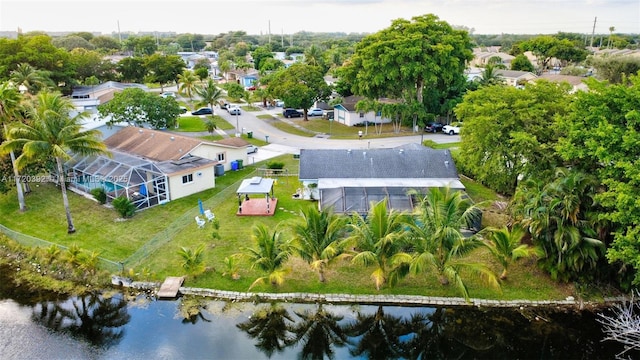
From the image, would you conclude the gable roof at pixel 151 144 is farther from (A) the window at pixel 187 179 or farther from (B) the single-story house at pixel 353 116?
(B) the single-story house at pixel 353 116

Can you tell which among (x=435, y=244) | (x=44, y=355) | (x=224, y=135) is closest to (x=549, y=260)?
(x=435, y=244)

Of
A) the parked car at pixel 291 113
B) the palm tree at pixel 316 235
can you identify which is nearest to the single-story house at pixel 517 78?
the parked car at pixel 291 113

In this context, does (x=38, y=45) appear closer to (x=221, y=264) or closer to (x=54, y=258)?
(x=54, y=258)

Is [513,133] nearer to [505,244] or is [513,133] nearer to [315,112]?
[505,244]

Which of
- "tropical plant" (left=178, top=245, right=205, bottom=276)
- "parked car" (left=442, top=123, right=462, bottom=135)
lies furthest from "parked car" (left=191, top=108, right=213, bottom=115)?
"tropical plant" (left=178, top=245, right=205, bottom=276)

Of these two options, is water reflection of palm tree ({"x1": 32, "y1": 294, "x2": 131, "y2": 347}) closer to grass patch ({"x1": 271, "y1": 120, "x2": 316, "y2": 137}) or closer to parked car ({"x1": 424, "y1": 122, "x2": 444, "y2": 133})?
grass patch ({"x1": 271, "y1": 120, "x2": 316, "y2": 137})

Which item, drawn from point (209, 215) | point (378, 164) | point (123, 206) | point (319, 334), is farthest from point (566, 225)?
point (123, 206)
